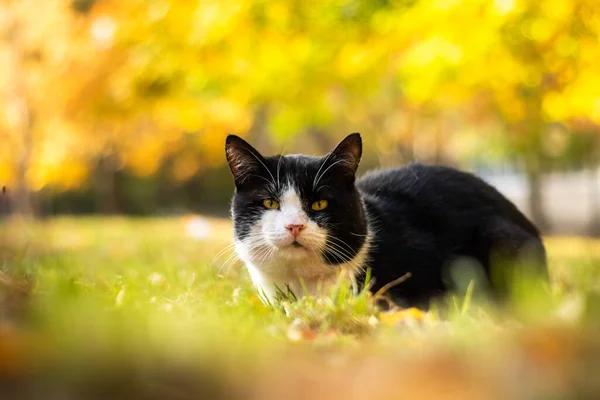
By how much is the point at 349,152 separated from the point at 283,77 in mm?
4227

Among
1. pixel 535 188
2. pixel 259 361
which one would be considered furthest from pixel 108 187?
pixel 259 361

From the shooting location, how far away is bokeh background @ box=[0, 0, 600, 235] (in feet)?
15.7

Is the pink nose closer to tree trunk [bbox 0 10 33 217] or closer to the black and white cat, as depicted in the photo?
the black and white cat

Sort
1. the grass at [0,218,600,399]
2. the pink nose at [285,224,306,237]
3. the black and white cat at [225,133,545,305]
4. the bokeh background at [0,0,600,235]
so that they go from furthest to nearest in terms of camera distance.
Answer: the bokeh background at [0,0,600,235] < the black and white cat at [225,133,545,305] < the pink nose at [285,224,306,237] < the grass at [0,218,600,399]

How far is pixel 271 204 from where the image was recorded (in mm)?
2762

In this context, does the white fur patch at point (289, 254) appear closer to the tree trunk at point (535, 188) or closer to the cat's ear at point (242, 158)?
the cat's ear at point (242, 158)

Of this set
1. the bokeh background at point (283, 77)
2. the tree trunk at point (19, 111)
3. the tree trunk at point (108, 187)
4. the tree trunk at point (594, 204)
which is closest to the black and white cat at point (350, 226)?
the bokeh background at point (283, 77)

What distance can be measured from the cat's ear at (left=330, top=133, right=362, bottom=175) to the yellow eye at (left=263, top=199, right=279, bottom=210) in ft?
1.14

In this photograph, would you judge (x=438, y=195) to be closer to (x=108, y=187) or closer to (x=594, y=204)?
(x=108, y=187)

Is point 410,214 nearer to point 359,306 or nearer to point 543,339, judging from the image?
point 359,306

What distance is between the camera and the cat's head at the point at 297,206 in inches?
103

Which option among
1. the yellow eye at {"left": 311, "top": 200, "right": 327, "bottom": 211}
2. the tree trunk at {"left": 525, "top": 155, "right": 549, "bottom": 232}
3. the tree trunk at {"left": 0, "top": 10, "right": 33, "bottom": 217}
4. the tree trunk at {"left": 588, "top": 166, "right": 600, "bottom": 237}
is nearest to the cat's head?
the yellow eye at {"left": 311, "top": 200, "right": 327, "bottom": 211}

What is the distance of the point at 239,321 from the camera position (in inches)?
71.8

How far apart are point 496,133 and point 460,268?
43.0 ft
